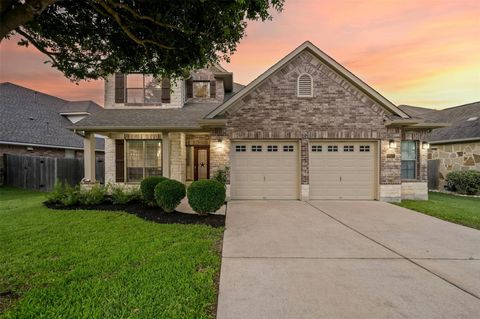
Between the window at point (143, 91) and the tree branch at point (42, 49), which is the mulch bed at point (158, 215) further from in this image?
the window at point (143, 91)

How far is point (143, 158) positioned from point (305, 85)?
28.2 feet

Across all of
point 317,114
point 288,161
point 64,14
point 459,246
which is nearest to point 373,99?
point 317,114

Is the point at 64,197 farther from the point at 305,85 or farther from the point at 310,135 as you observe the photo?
the point at 305,85

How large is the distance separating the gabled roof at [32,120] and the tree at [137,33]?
982 centimetres

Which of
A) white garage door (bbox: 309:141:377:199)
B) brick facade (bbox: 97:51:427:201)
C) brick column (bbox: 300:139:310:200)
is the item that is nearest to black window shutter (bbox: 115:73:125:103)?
brick facade (bbox: 97:51:427:201)

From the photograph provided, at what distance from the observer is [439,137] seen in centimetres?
1488

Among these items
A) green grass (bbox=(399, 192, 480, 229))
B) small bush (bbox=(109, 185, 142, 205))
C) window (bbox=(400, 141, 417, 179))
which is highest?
window (bbox=(400, 141, 417, 179))

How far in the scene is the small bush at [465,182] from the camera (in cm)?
1219

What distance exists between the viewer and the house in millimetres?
14289

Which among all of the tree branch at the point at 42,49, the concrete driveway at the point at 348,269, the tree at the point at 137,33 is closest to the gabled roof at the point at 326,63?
the tree at the point at 137,33

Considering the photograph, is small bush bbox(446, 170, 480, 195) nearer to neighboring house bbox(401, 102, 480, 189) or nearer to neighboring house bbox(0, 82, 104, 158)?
neighboring house bbox(401, 102, 480, 189)

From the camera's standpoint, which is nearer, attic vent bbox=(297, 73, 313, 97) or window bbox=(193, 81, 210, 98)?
A: attic vent bbox=(297, 73, 313, 97)

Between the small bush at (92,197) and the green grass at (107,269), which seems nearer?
the green grass at (107,269)

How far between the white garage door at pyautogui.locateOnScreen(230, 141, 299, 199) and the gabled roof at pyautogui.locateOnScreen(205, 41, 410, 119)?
5.93 feet
